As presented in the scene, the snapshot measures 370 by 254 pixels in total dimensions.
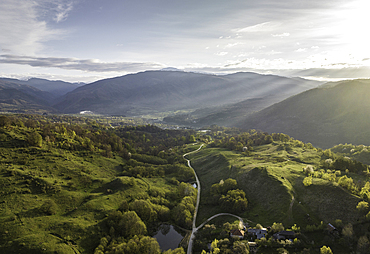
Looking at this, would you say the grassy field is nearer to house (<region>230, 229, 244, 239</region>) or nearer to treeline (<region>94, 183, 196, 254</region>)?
treeline (<region>94, 183, 196, 254</region>)

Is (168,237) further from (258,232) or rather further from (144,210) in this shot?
(258,232)

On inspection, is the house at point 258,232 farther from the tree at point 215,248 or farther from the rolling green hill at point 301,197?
the tree at point 215,248

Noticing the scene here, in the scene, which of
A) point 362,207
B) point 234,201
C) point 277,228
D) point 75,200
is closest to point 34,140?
point 75,200

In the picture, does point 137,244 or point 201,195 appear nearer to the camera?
point 137,244

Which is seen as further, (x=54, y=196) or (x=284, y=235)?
(x=54, y=196)

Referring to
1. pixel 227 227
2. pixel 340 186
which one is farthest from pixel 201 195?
pixel 340 186

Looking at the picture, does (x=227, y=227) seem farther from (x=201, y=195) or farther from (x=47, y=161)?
(x=47, y=161)
